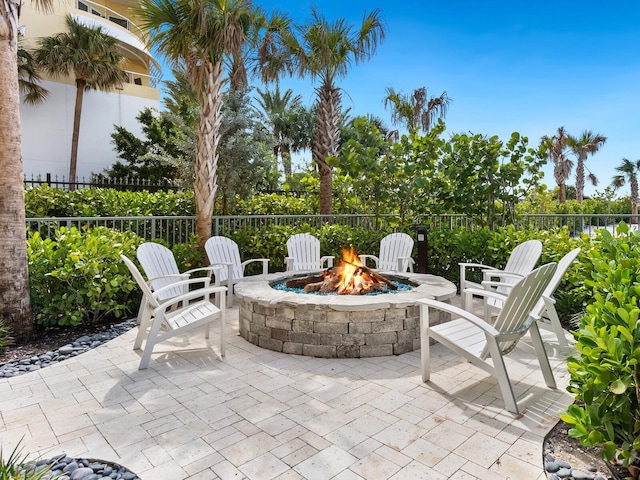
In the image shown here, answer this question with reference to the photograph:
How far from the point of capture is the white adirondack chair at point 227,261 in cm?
592

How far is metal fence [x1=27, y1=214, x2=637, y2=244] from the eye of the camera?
22.7 ft

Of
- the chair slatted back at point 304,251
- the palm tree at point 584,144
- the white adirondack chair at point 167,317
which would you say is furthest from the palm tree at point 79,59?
the palm tree at point 584,144

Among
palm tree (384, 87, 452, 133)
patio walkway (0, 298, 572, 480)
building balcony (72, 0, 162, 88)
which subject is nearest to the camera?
patio walkway (0, 298, 572, 480)

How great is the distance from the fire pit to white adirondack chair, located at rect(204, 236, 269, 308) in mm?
1688

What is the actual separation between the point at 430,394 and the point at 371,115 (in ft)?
73.6

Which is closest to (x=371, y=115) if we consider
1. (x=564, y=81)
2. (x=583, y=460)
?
(x=564, y=81)

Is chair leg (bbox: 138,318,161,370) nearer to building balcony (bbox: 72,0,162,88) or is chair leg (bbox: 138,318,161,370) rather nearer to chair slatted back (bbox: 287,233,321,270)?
chair slatted back (bbox: 287,233,321,270)

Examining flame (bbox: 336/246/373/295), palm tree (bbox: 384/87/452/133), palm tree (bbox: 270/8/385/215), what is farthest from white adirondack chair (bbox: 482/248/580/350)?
palm tree (bbox: 384/87/452/133)

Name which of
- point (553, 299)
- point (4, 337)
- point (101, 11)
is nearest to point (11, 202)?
point (4, 337)

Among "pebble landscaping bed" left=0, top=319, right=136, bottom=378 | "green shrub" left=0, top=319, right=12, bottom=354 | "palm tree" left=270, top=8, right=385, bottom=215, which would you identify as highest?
"palm tree" left=270, top=8, right=385, bottom=215

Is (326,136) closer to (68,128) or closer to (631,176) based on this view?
(68,128)

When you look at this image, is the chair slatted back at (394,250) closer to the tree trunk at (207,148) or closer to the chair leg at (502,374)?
the tree trunk at (207,148)

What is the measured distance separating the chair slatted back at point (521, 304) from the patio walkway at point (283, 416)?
518 millimetres

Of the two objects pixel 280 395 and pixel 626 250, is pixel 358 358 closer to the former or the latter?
pixel 280 395
